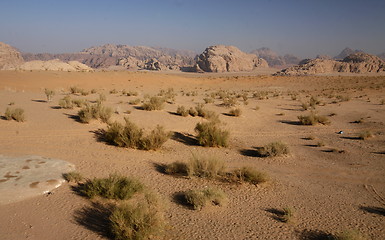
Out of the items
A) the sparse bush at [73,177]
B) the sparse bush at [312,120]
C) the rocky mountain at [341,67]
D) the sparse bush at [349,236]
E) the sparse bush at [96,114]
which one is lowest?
the sparse bush at [312,120]

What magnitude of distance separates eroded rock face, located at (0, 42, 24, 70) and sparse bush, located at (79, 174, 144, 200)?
68.6m

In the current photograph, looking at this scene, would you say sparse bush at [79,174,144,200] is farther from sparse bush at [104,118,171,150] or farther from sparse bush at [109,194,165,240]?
sparse bush at [104,118,171,150]

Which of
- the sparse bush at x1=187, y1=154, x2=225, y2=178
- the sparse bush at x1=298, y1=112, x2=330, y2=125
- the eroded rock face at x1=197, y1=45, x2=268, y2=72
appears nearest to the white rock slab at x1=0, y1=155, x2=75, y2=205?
the sparse bush at x1=187, y1=154, x2=225, y2=178

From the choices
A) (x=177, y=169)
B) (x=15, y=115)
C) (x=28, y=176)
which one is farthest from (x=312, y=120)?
(x=15, y=115)

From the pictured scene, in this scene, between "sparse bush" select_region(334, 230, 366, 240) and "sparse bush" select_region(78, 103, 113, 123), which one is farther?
"sparse bush" select_region(78, 103, 113, 123)

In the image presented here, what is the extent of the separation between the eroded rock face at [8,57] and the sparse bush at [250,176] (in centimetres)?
6948

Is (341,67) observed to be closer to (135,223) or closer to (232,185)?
(232,185)

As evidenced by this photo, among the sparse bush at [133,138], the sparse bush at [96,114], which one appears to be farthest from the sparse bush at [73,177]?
the sparse bush at [96,114]

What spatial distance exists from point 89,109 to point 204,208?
24.1ft

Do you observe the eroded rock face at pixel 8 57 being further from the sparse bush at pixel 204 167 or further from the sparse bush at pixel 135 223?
the sparse bush at pixel 135 223

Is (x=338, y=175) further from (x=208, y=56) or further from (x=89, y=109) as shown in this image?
(x=208, y=56)

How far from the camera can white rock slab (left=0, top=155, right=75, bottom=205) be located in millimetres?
4828

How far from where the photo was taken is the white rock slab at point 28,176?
4828mm

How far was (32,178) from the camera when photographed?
5.39 metres
